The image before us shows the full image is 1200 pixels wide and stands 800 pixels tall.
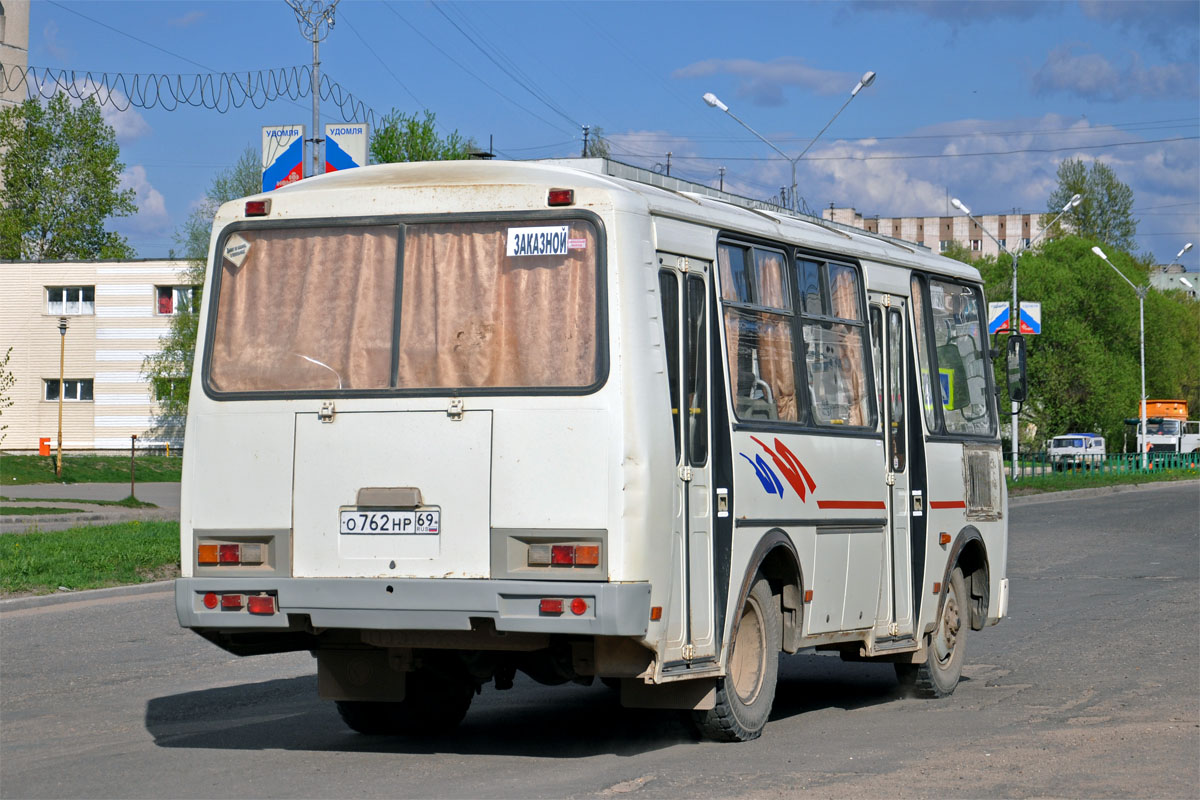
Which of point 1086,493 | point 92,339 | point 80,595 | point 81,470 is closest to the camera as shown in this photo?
point 80,595

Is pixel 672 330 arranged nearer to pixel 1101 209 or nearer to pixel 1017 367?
pixel 1017 367

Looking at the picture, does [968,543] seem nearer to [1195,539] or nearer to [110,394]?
[1195,539]

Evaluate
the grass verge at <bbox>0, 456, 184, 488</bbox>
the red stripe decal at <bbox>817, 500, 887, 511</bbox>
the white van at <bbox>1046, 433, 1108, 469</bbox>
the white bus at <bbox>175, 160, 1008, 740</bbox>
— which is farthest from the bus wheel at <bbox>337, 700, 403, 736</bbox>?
the white van at <bbox>1046, 433, 1108, 469</bbox>

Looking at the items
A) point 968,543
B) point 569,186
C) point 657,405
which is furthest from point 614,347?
point 968,543

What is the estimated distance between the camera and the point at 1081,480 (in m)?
50.5

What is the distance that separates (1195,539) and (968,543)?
18.0 meters

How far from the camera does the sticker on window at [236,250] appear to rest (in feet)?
27.6

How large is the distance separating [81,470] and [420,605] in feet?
166

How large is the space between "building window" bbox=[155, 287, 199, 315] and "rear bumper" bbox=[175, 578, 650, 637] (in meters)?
70.3

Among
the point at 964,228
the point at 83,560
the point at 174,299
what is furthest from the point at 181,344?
the point at 964,228

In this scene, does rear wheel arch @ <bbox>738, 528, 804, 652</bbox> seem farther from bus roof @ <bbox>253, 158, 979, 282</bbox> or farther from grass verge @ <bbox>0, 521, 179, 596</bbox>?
grass verge @ <bbox>0, 521, 179, 596</bbox>

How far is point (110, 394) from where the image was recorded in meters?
76.9

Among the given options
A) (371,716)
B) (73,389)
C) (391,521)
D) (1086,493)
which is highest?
(73,389)

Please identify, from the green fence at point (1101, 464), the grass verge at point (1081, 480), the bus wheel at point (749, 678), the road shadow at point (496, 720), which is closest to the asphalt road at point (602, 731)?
the road shadow at point (496, 720)
